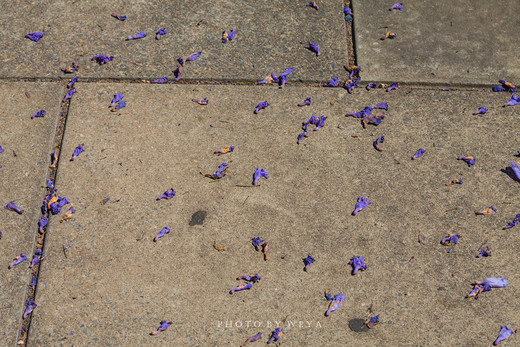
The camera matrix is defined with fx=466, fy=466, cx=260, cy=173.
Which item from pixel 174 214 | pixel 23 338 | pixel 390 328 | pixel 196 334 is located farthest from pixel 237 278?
pixel 23 338

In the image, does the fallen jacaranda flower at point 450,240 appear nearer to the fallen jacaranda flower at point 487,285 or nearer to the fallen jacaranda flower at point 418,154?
the fallen jacaranda flower at point 487,285

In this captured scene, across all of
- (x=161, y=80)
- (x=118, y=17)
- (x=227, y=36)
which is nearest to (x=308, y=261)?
(x=161, y=80)

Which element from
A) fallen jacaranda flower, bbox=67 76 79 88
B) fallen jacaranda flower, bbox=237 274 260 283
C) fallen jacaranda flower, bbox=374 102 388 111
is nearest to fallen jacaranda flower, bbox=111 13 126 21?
fallen jacaranda flower, bbox=67 76 79 88

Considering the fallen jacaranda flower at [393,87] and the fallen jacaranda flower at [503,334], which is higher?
the fallen jacaranda flower at [393,87]

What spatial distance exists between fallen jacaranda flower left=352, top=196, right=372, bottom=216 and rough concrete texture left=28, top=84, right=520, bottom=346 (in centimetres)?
3

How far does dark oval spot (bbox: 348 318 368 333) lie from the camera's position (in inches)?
97.2

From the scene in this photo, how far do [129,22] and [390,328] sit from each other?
286 centimetres

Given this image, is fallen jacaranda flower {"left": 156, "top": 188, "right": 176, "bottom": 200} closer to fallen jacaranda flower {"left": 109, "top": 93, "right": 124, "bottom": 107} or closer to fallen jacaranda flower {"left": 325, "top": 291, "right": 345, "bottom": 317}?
fallen jacaranda flower {"left": 109, "top": 93, "right": 124, "bottom": 107}

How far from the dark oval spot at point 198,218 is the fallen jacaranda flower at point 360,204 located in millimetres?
897

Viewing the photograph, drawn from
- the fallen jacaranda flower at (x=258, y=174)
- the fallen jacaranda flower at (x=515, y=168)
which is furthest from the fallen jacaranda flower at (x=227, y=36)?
the fallen jacaranda flower at (x=515, y=168)

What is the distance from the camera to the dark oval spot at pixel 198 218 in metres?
2.76

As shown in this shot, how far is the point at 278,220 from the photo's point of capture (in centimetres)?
277

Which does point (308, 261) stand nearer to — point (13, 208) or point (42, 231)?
point (42, 231)

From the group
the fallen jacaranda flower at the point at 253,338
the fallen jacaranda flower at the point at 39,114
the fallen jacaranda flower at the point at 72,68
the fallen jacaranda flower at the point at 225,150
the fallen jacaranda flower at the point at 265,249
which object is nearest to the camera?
the fallen jacaranda flower at the point at 253,338
